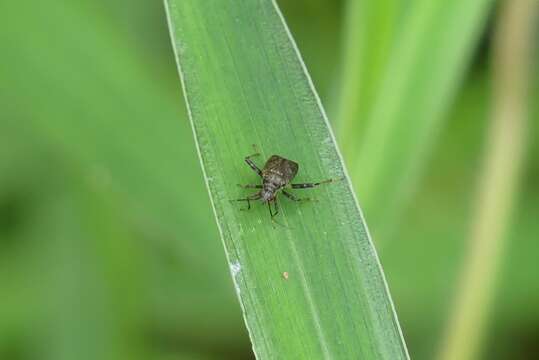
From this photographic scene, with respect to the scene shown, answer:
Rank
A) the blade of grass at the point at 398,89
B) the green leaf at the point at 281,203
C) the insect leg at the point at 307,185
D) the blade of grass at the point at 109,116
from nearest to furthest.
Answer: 1. the green leaf at the point at 281,203
2. the insect leg at the point at 307,185
3. the blade of grass at the point at 398,89
4. the blade of grass at the point at 109,116

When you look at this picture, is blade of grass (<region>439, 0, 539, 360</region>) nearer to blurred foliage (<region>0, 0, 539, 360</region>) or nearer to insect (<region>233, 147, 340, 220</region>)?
blurred foliage (<region>0, 0, 539, 360</region>)

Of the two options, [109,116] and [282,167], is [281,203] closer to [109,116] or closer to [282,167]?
[282,167]

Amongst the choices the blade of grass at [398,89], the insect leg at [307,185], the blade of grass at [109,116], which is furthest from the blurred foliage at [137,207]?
the insect leg at [307,185]

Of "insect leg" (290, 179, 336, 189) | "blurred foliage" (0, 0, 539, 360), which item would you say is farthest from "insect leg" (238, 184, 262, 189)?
"blurred foliage" (0, 0, 539, 360)

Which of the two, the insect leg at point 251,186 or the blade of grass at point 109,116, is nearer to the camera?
the insect leg at point 251,186

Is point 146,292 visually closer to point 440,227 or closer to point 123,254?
point 123,254

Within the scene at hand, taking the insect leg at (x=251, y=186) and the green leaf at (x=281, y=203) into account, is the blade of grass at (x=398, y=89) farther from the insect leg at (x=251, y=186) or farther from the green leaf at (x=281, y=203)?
the green leaf at (x=281, y=203)

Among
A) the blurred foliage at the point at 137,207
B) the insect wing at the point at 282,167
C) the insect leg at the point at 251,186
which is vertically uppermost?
the insect wing at the point at 282,167

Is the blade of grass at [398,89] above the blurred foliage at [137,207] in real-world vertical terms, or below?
above

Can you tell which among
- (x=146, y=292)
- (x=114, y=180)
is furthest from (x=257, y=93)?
(x=146, y=292)
